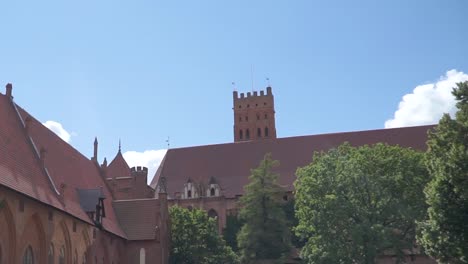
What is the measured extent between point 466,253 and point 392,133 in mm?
45085

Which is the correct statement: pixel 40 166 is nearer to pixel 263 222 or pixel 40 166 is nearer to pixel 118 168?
pixel 263 222

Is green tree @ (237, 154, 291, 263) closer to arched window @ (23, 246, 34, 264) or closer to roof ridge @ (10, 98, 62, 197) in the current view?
roof ridge @ (10, 98, 62, 197)

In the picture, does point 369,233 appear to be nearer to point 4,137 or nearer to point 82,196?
point 82,196

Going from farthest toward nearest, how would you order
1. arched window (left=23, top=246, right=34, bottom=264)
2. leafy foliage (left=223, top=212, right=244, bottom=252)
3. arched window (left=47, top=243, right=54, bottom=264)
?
leafy foliage (left=223, top=212, right=244, bottom=252) < arched window (left=47, top=243, right=54, bottom=264) < arched window (left=23, top=246, right=34, bottom=264)

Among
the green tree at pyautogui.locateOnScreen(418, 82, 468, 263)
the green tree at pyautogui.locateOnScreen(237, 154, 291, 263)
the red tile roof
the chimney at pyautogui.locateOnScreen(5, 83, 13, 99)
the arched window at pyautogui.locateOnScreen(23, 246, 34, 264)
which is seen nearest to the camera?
the green tree at pyautogui.locateOnScreen(418, 82, 468, 263)

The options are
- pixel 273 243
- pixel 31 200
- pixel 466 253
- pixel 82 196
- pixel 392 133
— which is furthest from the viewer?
pixel 392 133

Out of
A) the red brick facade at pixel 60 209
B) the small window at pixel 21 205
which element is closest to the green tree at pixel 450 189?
the red brick facade at pixel 60 209

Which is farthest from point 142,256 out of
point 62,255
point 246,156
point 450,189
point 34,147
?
point 246,156

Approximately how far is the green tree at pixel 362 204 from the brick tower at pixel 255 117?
42936 mm

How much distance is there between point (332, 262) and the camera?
41.2m

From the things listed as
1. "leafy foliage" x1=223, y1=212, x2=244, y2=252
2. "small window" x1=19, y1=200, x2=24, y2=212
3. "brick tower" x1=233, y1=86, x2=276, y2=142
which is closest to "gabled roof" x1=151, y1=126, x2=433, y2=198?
"leafy foliage" x1=223, y1=212, x2=244, y2=252

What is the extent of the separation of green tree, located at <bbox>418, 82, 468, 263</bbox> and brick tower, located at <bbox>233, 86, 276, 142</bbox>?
195 feet

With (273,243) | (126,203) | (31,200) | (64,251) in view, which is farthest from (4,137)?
(273,243)

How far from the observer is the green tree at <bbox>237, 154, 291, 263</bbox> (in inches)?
2121
